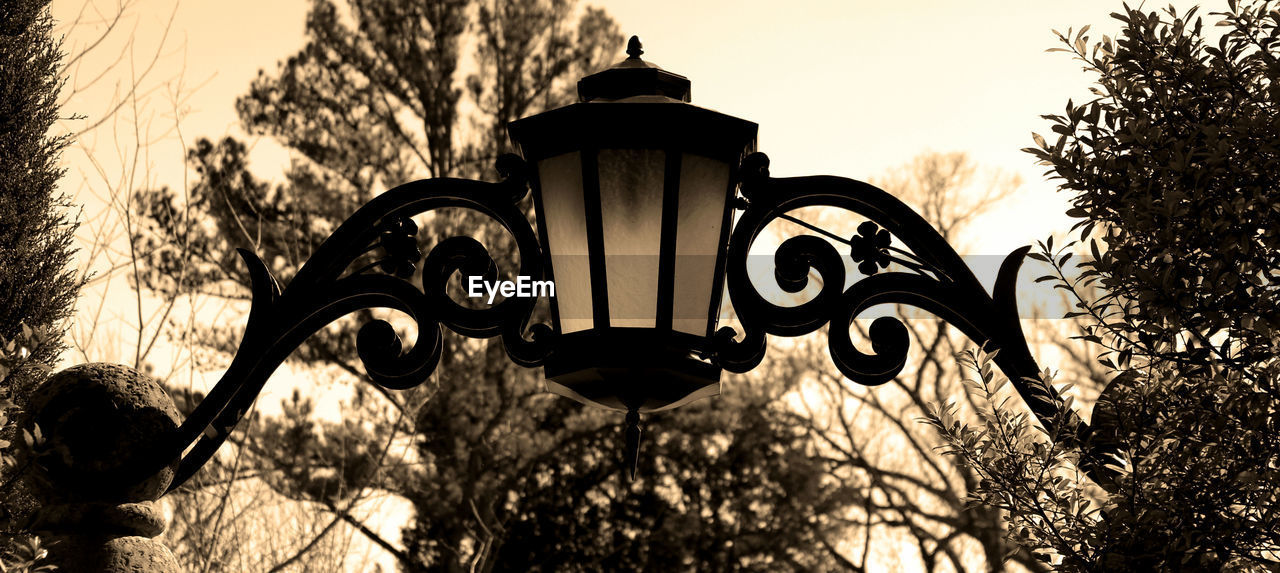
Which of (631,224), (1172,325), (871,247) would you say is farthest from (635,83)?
(1172,325)

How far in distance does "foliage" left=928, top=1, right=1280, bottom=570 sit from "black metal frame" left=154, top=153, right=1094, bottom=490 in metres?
0.19

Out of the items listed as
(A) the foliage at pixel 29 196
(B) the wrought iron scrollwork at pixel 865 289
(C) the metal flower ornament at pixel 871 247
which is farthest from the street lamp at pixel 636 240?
(A) the foliage at pixel 29 196

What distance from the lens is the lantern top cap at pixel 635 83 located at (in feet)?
8.96

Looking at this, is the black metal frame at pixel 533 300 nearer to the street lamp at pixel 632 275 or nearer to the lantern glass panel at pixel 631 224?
the street lamp at pixel 632 275

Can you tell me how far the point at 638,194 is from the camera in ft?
8.28

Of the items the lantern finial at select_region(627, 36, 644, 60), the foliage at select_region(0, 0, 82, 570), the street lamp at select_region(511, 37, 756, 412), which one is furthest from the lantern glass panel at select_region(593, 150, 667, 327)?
the foliage at select_region(0, 0, 82, 570)

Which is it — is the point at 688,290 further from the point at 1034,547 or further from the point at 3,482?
the point at 3,482

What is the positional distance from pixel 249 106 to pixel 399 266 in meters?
15.2

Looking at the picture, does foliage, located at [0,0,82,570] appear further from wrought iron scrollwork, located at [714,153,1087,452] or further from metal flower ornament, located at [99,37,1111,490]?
wrought iron scrollwork, located at [714,153,1087,452]

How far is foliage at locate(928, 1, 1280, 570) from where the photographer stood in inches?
91.8

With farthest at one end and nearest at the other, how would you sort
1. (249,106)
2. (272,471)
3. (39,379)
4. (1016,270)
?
1. (249,106)
2. (272,471)
3. (39,379)
4. (1016,270)

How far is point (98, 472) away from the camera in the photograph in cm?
271

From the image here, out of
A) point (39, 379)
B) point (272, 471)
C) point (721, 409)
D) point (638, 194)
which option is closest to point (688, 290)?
point (638, 194)

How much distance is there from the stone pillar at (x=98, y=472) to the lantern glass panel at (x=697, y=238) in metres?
1.32
